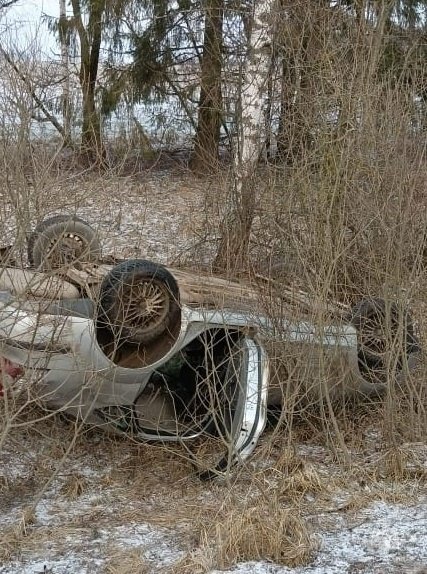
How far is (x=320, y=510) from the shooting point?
5.20 m

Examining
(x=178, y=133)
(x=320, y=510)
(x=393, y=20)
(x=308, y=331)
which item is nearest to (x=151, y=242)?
(x=178, y=133)

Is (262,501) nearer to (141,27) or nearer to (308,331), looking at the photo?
(308,331)

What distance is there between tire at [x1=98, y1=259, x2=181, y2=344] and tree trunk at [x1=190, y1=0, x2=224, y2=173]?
133 inches

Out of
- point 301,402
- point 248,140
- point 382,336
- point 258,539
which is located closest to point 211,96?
point 248,140

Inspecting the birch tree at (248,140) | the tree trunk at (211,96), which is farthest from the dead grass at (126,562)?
the tree trunk at (211,96)

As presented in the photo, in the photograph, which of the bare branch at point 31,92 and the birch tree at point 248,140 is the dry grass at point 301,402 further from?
the birch tree at point 248,140

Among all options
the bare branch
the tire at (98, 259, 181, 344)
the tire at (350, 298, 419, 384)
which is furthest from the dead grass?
the bare branch

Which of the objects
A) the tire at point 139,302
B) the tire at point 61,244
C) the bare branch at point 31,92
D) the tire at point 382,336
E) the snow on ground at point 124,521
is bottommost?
the snow on ground at point 124,521

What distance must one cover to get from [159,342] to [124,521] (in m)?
1.17

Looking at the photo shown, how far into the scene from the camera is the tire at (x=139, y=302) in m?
5.07

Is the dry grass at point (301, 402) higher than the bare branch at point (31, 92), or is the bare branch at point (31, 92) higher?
the bare branch at point (31, 92)

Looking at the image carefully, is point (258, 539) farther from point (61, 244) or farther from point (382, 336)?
point (61, 244)

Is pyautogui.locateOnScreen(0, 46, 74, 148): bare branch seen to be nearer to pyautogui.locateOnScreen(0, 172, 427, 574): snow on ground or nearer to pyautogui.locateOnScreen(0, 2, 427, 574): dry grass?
pyautogui.locateOnScreen(0, 2, 427, 574): dry grass

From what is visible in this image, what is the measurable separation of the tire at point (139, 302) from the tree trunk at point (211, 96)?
3373 millimetres
